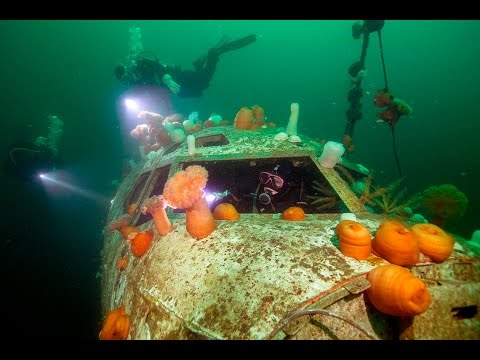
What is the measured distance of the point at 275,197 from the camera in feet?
17.3

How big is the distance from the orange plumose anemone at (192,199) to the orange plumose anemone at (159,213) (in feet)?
0.92

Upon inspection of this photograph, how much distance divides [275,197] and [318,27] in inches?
5328

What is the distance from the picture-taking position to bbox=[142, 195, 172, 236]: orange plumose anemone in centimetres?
273

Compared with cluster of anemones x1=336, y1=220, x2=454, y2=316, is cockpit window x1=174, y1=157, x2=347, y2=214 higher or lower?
lower

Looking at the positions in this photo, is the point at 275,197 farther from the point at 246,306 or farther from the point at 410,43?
the point at 410,43

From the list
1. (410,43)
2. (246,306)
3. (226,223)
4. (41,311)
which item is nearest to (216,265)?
(246,306)

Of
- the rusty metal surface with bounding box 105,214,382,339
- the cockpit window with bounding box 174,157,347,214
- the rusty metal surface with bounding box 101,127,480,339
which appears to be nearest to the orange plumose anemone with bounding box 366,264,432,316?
the rusty metal surface with bounding box 101,127,480,339

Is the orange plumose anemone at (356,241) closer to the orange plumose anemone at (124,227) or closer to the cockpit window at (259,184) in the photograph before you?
the cockpit window at (259,184)

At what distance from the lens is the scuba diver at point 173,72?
32.8 feet

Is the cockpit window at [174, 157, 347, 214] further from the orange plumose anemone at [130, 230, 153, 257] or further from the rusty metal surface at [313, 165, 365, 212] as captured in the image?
the orange plumose anemone at [130, 230, 153, 257]

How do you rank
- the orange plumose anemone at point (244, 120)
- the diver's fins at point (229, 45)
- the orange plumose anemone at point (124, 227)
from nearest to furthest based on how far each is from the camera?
the orange plumose anemone at point (124, 227) < the orange plumose anemone at point (244, 120) < the diver's fins at point (229, 45)

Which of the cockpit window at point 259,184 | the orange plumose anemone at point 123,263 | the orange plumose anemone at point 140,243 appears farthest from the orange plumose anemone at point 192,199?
the cockpit window at point 259,184

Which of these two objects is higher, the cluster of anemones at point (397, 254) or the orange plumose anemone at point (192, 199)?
the orange plumose anemone at point (192, 199)

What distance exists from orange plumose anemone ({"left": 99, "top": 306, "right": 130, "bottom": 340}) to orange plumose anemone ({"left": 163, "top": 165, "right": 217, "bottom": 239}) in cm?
98
